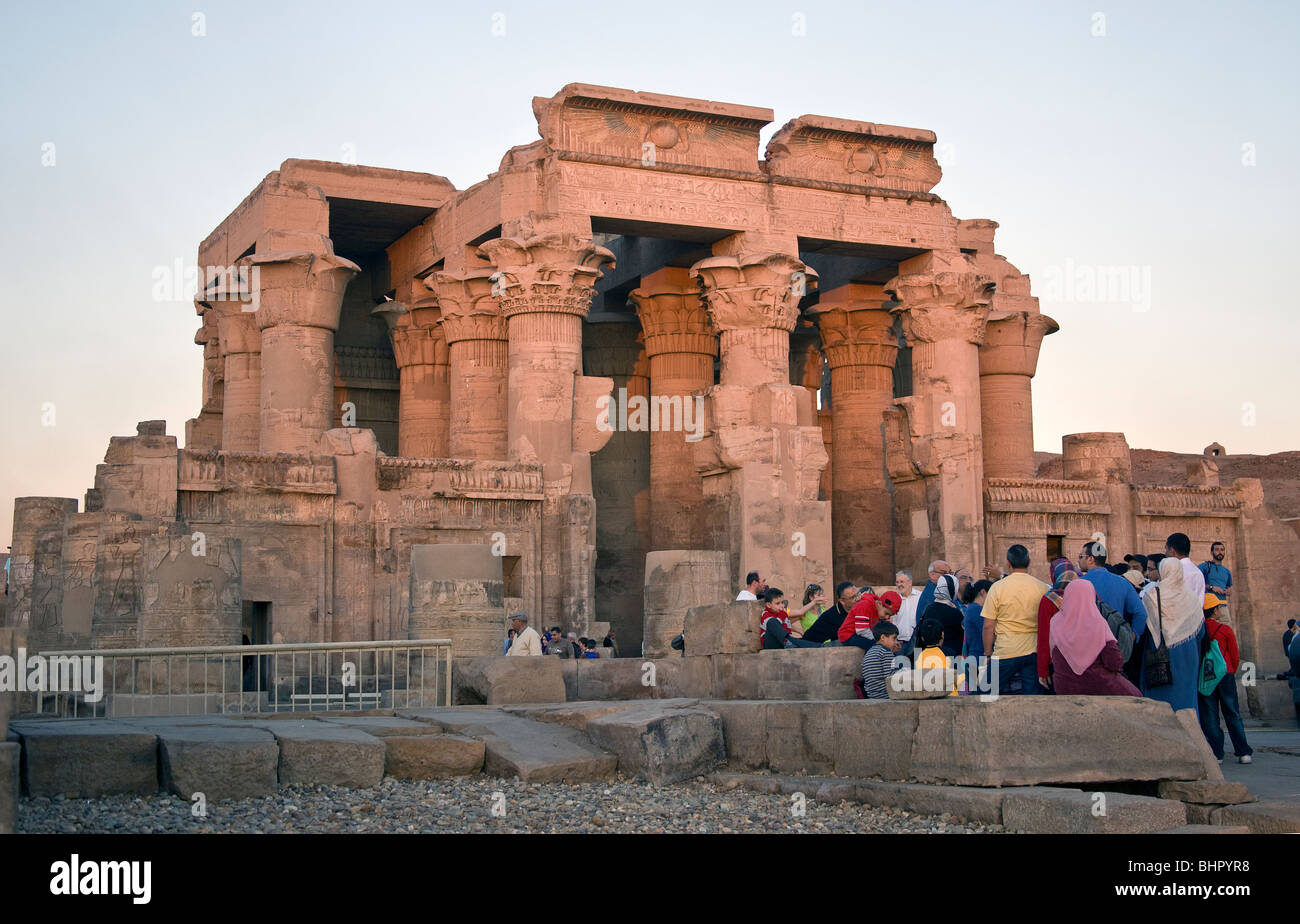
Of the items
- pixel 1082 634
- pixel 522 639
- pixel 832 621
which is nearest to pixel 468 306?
pixel 522 639

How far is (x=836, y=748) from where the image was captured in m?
10.2

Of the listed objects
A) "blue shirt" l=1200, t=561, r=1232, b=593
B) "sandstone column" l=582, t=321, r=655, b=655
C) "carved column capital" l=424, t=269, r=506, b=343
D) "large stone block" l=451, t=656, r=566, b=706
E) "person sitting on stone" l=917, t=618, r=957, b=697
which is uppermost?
"carved column capital" l=424, t=269, r=506, b=343

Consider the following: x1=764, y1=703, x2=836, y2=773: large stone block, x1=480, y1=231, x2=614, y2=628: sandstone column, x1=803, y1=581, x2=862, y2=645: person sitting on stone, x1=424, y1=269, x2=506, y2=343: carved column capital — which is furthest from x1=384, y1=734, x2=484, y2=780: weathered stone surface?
x1=424, y1=269, x2=506, y2=343: carved column capital

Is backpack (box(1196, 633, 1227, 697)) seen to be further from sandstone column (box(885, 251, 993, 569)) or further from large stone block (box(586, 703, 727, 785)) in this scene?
sandstone column (box(885, 251, 993, 569))

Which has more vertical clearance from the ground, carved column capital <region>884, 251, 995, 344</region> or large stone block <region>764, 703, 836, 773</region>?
carved column capital <region>884, 251, 995, 344</region>

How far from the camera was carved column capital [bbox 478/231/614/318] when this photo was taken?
23.5 m

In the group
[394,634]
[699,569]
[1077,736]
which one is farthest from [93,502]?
[1077,736]

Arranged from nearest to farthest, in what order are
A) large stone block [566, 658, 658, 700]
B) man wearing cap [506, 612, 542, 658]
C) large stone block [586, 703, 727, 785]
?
1. large stone block [586, 703, 727, 785]
2. large stone block [566, 658, 658, 700]
3. man wearing cap [506, 612, 542, 658]

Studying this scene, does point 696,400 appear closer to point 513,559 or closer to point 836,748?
point 513,559

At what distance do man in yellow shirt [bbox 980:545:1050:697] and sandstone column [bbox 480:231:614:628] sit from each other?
41.5 ft

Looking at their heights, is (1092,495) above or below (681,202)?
below

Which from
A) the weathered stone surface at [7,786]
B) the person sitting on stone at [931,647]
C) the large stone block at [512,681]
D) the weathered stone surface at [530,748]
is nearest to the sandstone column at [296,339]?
the large stone block at [512,681]

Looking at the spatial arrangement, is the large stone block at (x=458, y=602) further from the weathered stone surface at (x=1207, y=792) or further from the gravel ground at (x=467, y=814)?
the weathered stone surface at (x=1207, y=792)
